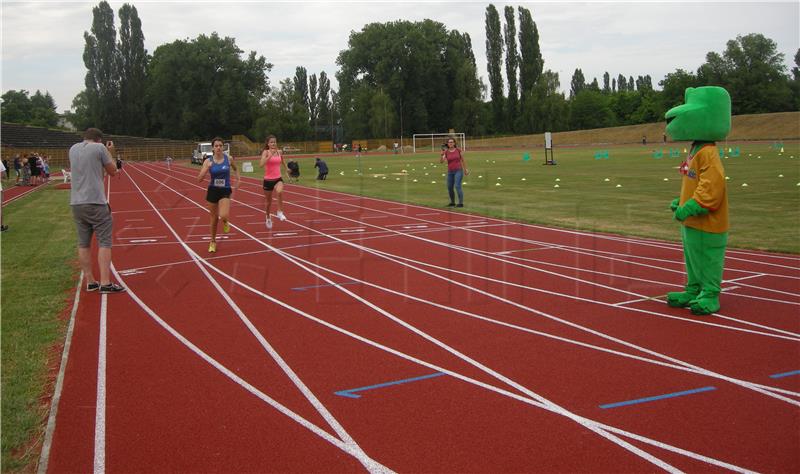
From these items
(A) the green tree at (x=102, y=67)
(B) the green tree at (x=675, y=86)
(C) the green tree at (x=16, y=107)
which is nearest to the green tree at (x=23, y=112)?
(C) the green tree at (x=16, y=107)

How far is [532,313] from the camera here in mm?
7074

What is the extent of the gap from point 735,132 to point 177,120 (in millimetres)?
68907

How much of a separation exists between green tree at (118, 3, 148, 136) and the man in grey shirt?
89193 millimetres

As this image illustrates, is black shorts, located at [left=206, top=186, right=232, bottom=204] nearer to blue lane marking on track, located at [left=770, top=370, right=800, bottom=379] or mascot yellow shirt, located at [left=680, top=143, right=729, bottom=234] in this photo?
mascot yellow shirt, located at [left=680, top=143, right=729, bottom=234]

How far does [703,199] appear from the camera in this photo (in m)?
6.75

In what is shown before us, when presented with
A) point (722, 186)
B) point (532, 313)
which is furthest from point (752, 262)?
point (532, 313)

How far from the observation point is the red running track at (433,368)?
4.05m

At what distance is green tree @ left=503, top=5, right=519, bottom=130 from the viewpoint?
95.9 metres

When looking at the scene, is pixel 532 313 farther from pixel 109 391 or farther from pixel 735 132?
pixel 735 132

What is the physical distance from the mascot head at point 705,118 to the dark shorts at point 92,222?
6.54 m

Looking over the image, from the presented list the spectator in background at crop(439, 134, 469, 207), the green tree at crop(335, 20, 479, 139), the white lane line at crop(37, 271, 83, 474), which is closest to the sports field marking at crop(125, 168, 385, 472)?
the white lane line at crop(37, 271, 83, 474)

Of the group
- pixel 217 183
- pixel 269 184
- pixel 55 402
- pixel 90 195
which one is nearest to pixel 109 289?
pixel 90 195

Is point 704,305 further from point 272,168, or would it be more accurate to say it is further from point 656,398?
point 272,168

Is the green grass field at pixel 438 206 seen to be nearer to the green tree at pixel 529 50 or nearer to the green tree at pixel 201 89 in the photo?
the green tree at pixel 201 89
